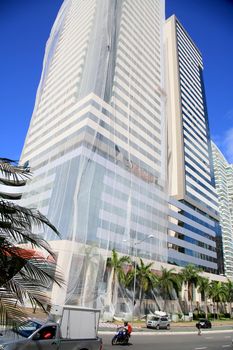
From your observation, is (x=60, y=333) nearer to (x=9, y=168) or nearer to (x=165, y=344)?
(x=9, y=168)

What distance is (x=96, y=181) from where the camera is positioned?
3027cm

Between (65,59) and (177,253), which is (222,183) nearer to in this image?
(177,253)

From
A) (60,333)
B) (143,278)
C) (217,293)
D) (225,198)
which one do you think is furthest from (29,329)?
(225,198)

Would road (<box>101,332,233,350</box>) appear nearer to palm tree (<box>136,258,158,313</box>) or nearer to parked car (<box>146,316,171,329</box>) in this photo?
parked car (<box>146,316,171,329</box>)

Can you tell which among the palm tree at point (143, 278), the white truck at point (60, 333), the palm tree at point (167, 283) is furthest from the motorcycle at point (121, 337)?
the palm tree at point (167, 283)

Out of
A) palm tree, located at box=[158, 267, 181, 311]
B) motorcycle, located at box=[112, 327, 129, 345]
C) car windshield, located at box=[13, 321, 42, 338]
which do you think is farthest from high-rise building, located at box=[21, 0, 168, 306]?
car windshield, located at box=[13, 321, 42, 338]

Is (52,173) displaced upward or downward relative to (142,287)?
upward

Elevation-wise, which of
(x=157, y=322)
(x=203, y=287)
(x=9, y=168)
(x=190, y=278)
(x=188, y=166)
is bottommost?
(x=157, y=322)

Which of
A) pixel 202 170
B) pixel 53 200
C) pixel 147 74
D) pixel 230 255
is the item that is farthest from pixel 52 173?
pixel 230 255

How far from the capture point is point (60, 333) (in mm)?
10148

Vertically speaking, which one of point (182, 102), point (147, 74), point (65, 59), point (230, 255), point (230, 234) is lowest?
point (230, 255)

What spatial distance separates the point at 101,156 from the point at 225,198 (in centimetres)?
13788

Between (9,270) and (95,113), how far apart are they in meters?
48.8

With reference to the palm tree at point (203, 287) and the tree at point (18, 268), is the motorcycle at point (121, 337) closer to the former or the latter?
the tree at point (18, 268)
